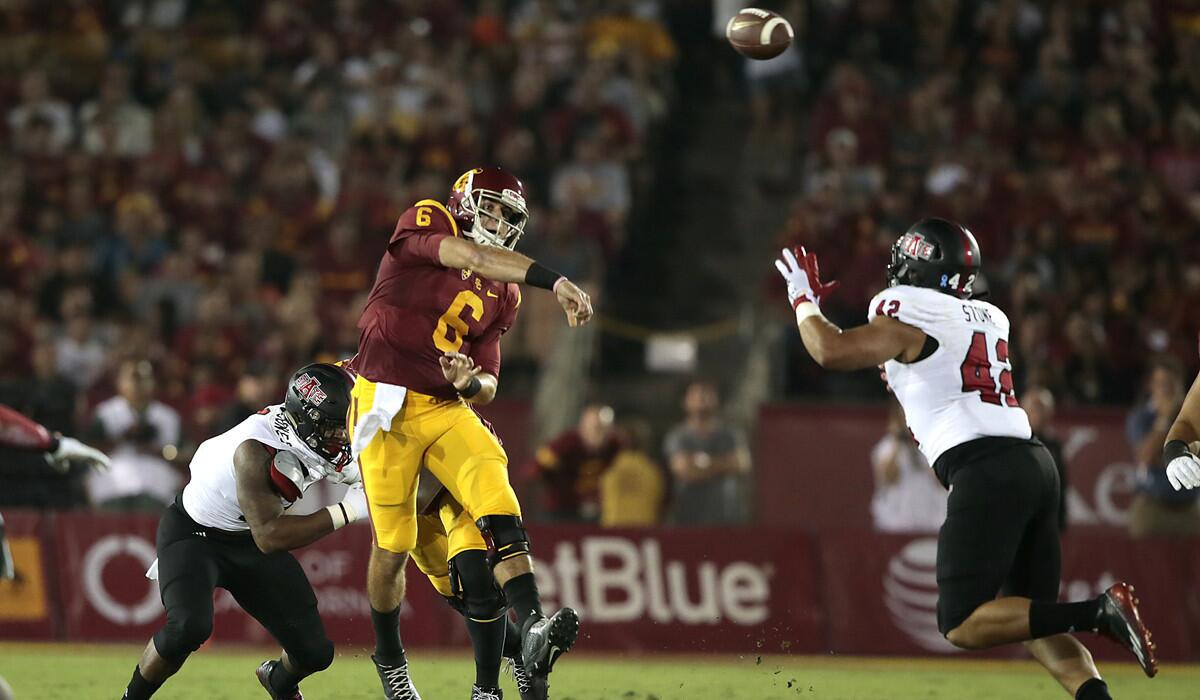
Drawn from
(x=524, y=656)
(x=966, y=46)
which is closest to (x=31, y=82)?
A: (x=966, y=46)

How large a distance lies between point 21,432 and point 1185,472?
565 cm

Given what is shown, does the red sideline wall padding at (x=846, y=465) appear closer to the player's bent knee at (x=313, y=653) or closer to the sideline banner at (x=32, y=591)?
the sideline banner at (x=32, y=591)

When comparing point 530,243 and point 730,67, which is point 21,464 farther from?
point 730,67

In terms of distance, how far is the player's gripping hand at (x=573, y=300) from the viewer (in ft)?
23.4

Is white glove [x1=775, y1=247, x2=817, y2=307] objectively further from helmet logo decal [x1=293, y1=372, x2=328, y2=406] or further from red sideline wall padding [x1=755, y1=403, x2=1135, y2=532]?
red sideline wall padding [x1=755, y1=403, x2=1135, y2=532]

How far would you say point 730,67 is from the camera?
19.2 metres

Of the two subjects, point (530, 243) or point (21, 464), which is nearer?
point (21, 464)

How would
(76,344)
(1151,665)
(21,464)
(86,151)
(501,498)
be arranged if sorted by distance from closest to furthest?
(1151,665), (501,498), (21,464), (76,344), (86,151)

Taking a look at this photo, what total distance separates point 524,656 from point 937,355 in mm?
2250

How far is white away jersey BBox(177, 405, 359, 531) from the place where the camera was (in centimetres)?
777

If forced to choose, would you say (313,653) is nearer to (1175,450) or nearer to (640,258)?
(1175,450)

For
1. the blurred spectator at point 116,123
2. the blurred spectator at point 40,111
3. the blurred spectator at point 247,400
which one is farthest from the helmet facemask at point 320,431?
the blurred spectator at point 40,111

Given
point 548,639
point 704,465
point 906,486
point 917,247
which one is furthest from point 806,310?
point 704,465

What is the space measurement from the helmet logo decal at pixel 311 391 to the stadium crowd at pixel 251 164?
585 centimetres
